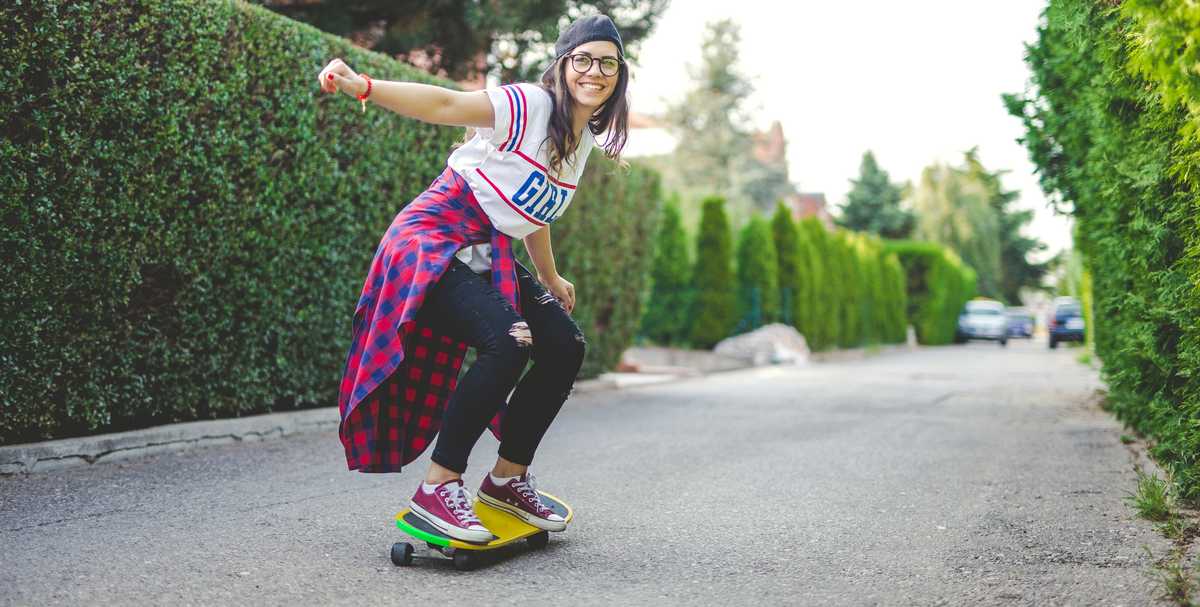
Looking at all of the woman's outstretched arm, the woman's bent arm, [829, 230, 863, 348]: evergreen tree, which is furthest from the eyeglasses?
[829, 230, 863, 348]: evergreen tree

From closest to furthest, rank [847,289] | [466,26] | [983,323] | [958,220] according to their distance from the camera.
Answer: [466,26], [847,289], [983,323], [958,220]

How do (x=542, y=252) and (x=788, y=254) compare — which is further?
(x=788, y=254)

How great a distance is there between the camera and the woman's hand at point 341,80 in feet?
9.52

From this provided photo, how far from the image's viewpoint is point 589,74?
11.1 ft

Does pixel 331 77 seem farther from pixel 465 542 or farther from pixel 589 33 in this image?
pixel 465 542

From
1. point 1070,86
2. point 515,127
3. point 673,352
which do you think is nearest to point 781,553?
point 515,127

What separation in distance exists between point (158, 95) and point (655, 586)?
426cm

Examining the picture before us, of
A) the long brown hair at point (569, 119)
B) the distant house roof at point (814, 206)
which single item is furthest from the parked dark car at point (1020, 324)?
the long brown hair at point (569, 119)

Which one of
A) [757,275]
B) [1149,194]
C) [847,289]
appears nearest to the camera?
[1149,194]

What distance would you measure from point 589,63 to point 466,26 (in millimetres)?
8804

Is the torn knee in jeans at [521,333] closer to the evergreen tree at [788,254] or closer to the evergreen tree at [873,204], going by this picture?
the evergreen tree at [788,254]

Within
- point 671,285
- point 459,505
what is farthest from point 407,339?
point 671,285

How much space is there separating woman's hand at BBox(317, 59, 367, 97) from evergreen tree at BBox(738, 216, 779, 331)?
1869cm

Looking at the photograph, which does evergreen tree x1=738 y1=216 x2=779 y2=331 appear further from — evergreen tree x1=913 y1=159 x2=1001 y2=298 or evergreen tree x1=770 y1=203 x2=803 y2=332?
evergreen tree x1=913 y1=159 x2=1001 y2=298
